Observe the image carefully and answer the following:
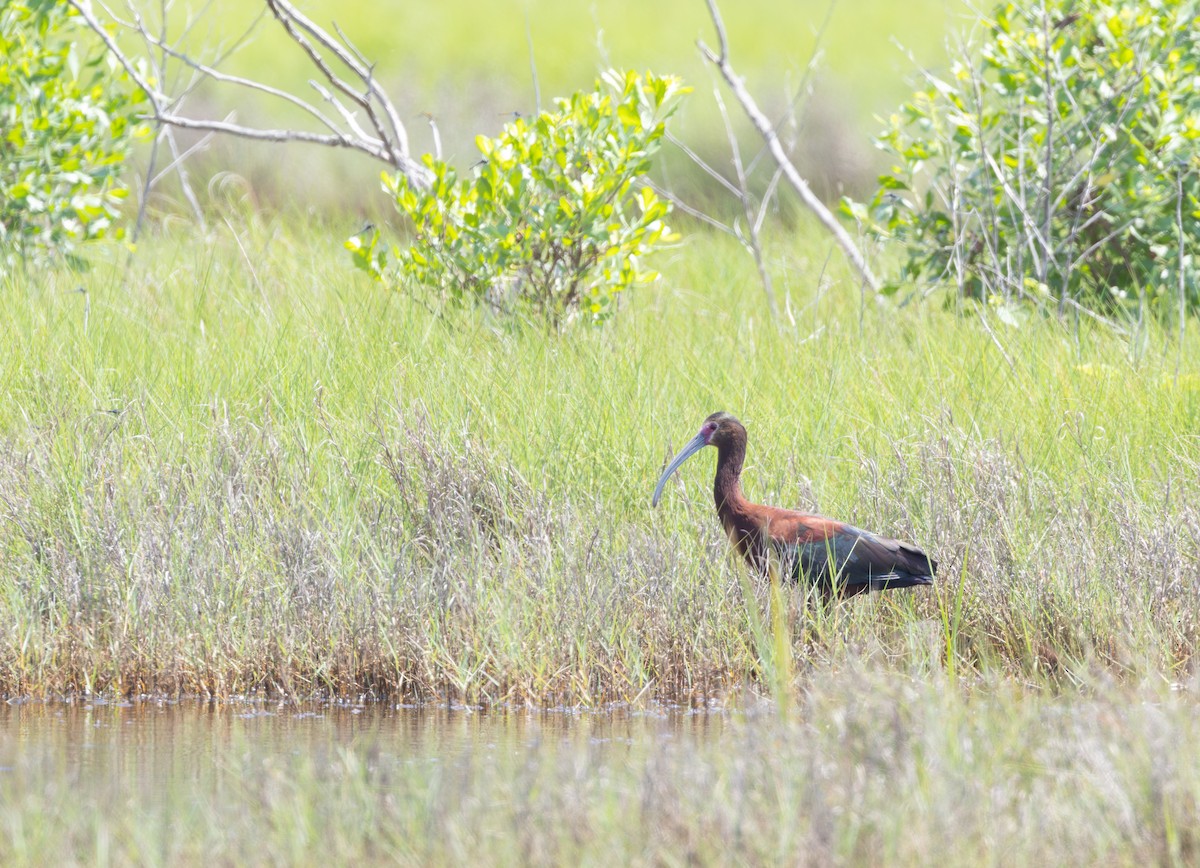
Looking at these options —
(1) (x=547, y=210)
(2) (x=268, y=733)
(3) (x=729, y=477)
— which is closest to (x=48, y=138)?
(1) (x=547, y=210)

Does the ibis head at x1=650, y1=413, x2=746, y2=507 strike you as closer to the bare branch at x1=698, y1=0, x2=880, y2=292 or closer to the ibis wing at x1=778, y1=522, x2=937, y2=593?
the ibis wing at x1=778, y1=522, x2=937, y2=593

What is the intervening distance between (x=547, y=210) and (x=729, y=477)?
2.43 metres

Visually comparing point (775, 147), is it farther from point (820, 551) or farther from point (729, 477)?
point (820, 551)

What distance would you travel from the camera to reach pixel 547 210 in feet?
23.8

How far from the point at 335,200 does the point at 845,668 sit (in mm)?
10907

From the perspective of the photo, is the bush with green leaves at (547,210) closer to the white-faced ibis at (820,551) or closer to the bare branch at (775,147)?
the bare branch at (775,147)

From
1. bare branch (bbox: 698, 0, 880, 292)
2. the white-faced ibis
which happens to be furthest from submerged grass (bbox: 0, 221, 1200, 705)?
bare branch (bbox: 698, 0, 880, 292)

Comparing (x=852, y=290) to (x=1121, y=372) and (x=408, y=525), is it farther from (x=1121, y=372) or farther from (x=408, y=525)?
(x=408, y=525)

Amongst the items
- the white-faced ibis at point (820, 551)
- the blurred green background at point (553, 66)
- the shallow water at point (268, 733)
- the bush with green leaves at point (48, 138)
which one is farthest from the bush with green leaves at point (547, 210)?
the blurred green background at point (553, 66)

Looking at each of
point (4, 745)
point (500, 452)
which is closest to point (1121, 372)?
point (500, 452)

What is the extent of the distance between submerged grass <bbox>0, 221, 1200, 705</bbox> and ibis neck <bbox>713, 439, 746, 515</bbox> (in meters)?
0.14

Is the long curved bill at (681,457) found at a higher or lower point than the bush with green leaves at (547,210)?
lower

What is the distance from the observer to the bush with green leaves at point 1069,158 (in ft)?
A: 26.1

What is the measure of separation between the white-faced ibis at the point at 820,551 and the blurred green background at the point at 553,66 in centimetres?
614
